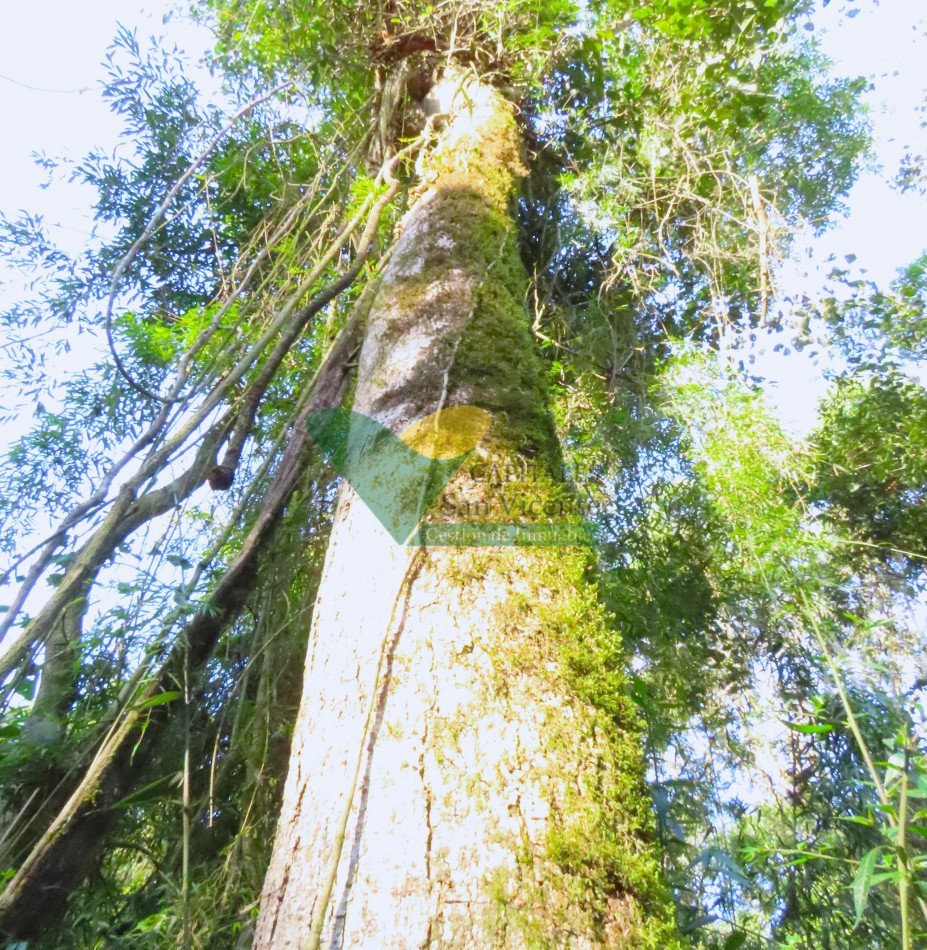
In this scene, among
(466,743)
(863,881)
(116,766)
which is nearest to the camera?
(466,743)

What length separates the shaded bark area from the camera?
125 centimetres

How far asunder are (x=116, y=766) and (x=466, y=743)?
0.95m

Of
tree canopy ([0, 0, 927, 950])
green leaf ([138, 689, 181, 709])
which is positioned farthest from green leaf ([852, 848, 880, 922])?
green leaf ([138, 689, 181, 709])

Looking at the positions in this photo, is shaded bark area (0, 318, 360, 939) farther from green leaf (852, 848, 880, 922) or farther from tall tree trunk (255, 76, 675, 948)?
green leaf (852, 848, 880, 922)

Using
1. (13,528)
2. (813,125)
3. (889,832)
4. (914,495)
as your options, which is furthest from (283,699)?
(813,125)

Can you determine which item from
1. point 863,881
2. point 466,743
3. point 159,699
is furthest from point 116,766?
point 863,881

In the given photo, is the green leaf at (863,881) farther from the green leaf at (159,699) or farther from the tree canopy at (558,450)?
the green leaf at (159,699)

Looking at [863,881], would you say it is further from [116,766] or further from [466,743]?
[116,766]

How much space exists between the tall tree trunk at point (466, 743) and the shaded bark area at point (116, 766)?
0.46m

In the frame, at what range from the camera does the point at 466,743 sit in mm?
937

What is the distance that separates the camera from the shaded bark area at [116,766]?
125 cm

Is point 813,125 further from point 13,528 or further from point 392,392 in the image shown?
point 13,528

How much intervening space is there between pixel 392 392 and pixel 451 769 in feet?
2.94

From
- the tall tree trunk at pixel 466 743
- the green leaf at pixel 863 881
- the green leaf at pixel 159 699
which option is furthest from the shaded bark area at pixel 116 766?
the green leaf at pixel 863 881
